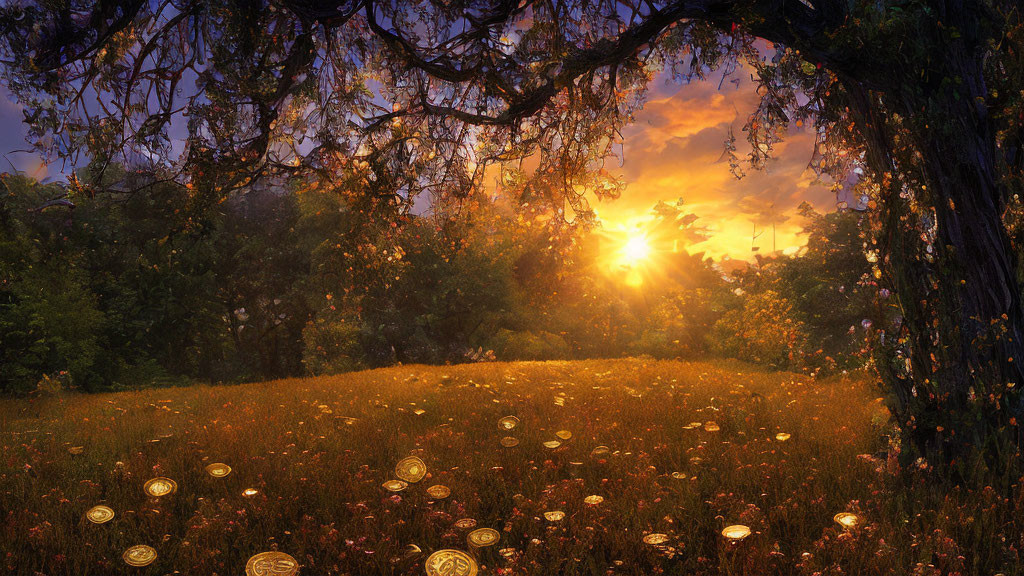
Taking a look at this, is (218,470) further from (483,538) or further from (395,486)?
(483,538)

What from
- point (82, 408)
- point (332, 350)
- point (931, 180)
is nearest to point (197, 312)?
Answer: point (332, 350)

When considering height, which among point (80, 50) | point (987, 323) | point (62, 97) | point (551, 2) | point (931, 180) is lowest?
point (987, 323)

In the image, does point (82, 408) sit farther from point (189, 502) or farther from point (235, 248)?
point (235, 248)

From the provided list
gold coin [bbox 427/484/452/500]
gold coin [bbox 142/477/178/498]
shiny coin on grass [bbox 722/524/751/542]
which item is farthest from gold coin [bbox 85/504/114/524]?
shiny coin on grass [bbox 722/524/751/542]

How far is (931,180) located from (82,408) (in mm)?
13928

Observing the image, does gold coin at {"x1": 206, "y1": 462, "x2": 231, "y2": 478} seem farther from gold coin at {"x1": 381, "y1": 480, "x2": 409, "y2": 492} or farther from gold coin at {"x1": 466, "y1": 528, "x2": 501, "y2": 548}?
gold coin at {"x1": 466, "y1": 528, "x2": 501, "y2": 548}

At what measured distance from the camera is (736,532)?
3.25m

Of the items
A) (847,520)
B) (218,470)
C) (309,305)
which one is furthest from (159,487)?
(309,305)

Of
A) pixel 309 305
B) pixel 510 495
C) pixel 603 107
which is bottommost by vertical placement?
pixel 510 495

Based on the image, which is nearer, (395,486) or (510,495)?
(395,486)

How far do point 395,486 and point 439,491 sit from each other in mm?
359

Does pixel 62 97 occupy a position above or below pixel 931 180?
above

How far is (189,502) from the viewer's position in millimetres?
4352

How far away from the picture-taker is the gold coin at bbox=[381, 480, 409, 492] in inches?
162
